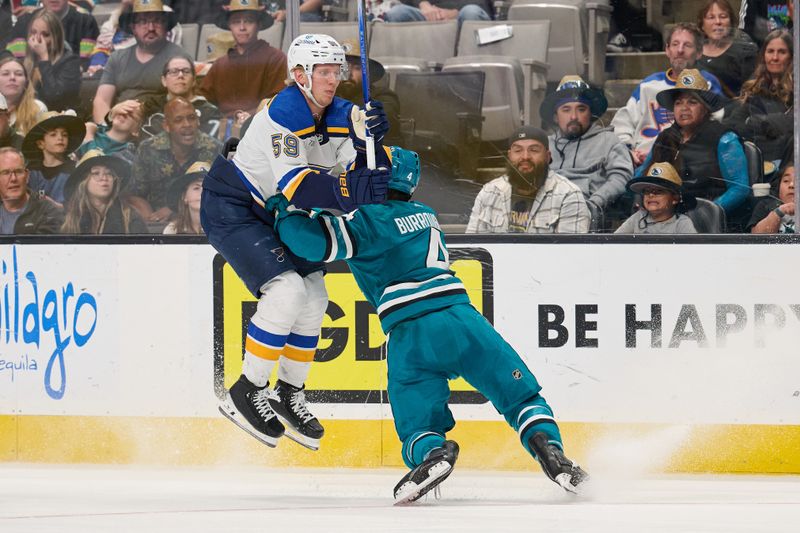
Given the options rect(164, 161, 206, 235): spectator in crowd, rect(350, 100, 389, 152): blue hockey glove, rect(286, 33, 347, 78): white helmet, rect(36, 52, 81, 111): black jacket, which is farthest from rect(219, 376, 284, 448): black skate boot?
rect(36, 52, 81, 111): black jacket

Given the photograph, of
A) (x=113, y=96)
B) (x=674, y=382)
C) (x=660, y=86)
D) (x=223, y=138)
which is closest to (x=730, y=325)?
(x=674, y=382)

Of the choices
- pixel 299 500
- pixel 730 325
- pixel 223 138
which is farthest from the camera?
pixel 223 138

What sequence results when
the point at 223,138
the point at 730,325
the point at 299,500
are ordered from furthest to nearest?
the point at 223,138
the point at 730,325
the point at 299,500

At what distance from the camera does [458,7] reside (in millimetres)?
5520

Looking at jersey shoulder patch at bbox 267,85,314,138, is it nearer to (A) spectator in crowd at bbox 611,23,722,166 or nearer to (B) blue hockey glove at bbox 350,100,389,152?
(B) blue hockey glove at bbox 350,100,389,152

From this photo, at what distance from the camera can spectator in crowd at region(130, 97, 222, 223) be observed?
5742 millimetres

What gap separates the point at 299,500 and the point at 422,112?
6.03ft

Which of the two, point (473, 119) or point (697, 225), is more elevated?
point (473, 119)

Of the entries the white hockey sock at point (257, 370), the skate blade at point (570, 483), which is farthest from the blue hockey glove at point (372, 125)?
the skate blade at point (570, 483)

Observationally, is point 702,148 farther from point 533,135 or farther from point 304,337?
point 304,337

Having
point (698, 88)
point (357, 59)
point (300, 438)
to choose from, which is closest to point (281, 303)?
point (300, 438)

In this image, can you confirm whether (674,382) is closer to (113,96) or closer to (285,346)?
(285,346)

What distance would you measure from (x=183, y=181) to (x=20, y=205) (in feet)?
2.50

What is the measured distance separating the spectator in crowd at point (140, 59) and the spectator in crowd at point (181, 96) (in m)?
0.03
